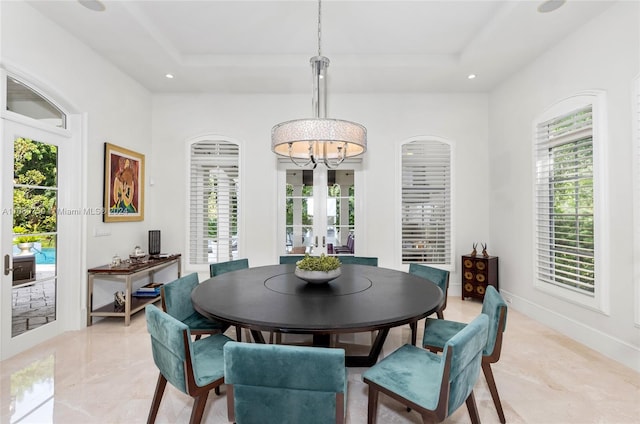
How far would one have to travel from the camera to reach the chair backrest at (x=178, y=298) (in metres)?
2.16

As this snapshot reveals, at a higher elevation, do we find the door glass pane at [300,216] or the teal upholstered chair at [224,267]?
the door glass pane at [300,216]

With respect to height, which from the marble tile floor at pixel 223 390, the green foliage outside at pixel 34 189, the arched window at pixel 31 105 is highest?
the arched window at pixel 31 105

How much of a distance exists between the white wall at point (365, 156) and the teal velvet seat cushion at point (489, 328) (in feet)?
8.00

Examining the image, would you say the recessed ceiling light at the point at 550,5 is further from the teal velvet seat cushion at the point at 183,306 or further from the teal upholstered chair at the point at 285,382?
the teal velvet seat cushion at the point at 183,306

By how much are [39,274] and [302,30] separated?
146 inches

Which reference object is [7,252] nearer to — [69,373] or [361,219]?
[69,373]

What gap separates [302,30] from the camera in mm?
3324

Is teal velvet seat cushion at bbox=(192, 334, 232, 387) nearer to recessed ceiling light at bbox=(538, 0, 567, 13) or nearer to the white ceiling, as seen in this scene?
the white ceiling

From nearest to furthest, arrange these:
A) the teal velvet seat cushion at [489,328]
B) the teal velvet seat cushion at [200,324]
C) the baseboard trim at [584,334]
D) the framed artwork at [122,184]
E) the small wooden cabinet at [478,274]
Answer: the teal velvet seat cushion at [489,328]
the teal velvet seat cushion at [200,324]
the baseboard trim at [584,334]
the framed artwork at [122,184]
the small wooden cabinet at [478,274]

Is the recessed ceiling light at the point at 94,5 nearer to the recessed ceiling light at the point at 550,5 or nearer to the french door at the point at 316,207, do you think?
the french door at the point at 316,207

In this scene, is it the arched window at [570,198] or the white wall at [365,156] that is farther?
the white wall at [365,156]

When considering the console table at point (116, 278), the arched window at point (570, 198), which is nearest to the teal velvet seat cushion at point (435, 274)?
the arched window at point (570, 198)

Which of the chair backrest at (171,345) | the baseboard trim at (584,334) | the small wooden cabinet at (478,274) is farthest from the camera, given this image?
the small wooden cabinet at (478,274)

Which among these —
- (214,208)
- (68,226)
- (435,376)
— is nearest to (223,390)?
(435,376)
